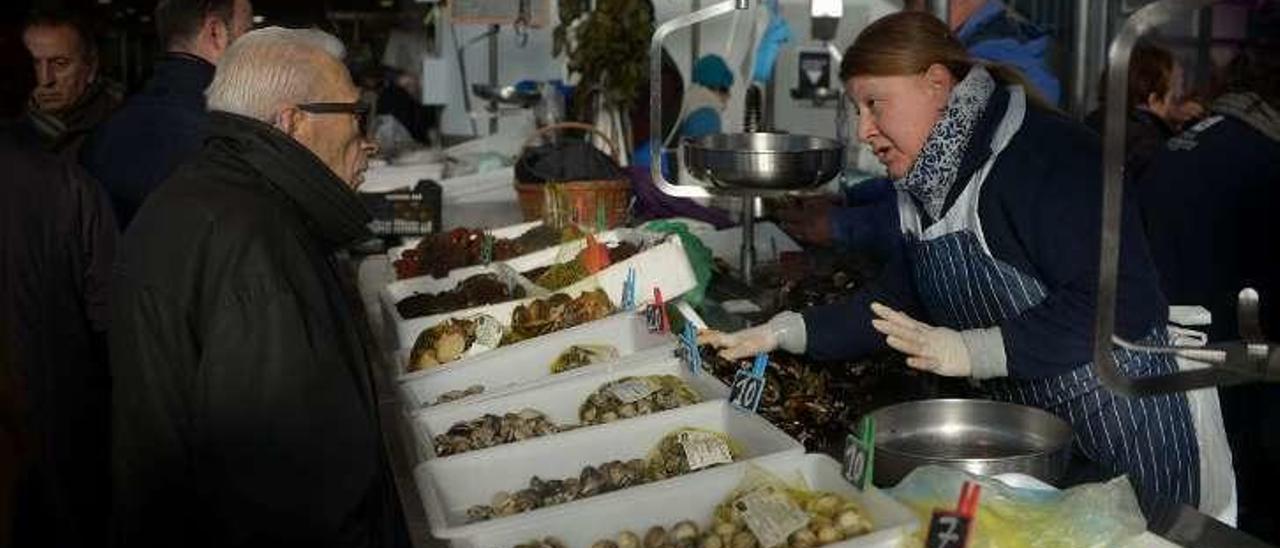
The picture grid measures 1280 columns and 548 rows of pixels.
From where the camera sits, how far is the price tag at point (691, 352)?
2662 mm

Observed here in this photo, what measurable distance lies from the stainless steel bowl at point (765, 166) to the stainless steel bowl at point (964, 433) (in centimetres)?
107

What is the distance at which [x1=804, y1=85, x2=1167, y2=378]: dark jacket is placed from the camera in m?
2.37

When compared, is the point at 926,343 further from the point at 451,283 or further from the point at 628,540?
the point at 451,283

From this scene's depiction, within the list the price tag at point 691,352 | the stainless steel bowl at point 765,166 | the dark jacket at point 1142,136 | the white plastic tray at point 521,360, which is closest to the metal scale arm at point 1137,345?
the price tag at point 691,352

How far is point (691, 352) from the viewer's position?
268 centimetres

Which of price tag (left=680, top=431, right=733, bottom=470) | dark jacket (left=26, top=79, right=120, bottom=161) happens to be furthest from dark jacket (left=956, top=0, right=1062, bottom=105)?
dark jacket (left=26, top=79, right=120, bottom=161)

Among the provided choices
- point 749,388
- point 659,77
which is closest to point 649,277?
point 659,77

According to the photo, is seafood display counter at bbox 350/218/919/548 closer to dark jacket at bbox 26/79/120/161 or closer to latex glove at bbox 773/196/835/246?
latex glove at bbox 773/196/835/246

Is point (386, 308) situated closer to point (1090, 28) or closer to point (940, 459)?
point (940, 459)

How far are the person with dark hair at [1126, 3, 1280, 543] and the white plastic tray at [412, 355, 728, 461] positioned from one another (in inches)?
93.5

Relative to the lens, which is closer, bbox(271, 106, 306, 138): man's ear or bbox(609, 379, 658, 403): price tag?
bbox(271, 106, 306, 138): man's ear

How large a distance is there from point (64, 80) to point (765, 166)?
8.61ft

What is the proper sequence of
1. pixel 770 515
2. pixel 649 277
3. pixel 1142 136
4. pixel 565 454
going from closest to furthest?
pixel 770 515, pixel 565 454, pixel 649 277, pixel 1142 136

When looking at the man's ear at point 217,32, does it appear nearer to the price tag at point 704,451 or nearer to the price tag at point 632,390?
the price tag at point 632,390
